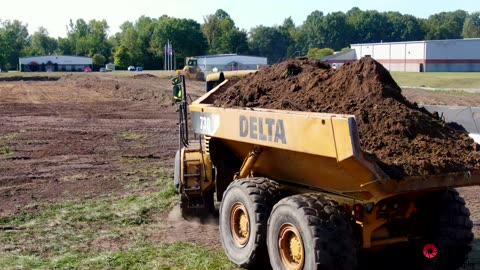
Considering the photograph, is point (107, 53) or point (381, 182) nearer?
point (381, 182)

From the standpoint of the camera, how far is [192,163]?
8805 mm

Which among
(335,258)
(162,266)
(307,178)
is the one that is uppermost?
(307,178)

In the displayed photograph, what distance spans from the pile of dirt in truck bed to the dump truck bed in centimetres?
12

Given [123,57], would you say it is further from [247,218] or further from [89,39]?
[247,218]

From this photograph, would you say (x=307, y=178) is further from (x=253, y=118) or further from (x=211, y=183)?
(x=211, y=183)

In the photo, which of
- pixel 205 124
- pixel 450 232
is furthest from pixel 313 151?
pixel 205 124

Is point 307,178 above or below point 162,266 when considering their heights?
above

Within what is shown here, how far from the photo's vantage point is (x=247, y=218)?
686 cm

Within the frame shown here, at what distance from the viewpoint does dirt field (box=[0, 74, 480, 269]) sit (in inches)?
436

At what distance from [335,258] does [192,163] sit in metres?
3.64

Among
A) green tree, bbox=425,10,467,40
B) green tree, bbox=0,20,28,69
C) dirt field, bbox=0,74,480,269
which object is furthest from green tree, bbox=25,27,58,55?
dirt field, bbox=0,74,480,269

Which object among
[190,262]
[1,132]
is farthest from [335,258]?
[1,132]

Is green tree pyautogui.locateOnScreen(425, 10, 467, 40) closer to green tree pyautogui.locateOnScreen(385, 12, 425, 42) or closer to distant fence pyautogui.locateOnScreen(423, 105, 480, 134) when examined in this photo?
green tree pyautogui.locateOnScreen(385, 12, 425, 42)

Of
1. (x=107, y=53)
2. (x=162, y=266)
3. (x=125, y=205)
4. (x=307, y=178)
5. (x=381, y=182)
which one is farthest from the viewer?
(x=107, y=53)
